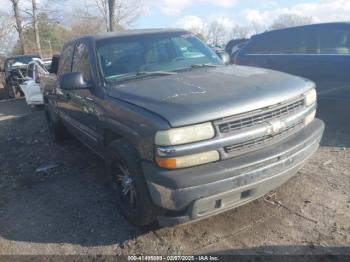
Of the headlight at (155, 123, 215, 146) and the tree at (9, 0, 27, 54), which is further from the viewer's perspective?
the tree at (9, 0, 27, 54)

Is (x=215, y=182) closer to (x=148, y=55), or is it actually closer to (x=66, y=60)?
(x=148, y=55)

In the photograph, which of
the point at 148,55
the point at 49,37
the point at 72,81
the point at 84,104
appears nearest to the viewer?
the point at 72,81

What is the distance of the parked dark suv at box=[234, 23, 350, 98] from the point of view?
5.88 meters

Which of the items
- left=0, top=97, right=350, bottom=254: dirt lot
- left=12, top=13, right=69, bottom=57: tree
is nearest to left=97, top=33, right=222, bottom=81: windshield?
left=0, top=97, right=350, bottom=254: dirt lot

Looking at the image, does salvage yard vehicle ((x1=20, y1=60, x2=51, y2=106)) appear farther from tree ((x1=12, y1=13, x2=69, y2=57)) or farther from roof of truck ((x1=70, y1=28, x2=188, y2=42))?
tree ((x1=12, y1=13, x2=69, y2=57))

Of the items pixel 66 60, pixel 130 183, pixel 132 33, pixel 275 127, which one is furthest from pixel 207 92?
pixel 66 60

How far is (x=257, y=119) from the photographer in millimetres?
2895

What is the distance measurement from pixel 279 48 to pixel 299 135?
13.6ft

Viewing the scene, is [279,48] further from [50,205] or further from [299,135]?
[50,205]

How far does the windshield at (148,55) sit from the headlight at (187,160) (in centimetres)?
137

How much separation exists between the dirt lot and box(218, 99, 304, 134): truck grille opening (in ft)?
3.36

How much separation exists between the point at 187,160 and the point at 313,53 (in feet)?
15.4

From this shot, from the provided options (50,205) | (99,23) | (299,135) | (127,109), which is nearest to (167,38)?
(127,109)

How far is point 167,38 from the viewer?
14.3ft
